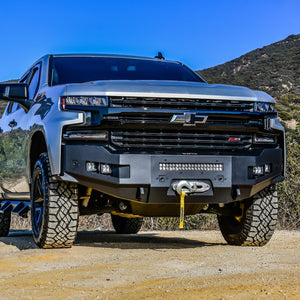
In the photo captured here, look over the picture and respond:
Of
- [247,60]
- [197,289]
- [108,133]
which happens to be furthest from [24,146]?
[247,60]

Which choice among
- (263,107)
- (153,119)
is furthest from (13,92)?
(263,107)

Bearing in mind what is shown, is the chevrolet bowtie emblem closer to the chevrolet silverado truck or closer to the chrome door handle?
the chevrolet silverado truck

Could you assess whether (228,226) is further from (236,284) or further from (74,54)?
(236,284)

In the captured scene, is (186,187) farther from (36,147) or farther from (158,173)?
(36,147)

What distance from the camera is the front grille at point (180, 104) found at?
5.70 m

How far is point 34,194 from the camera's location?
6.51 m

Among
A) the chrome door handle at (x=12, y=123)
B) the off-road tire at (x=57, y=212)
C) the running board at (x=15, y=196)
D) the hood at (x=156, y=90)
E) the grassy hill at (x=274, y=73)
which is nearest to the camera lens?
the hood at (x=156, y=90)

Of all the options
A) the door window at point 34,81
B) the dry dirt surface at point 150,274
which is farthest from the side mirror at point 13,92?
the dry dirt surface at point 150,274

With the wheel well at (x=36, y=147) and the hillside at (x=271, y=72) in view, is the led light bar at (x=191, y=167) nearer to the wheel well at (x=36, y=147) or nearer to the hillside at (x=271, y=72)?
the wheel well at (x=36, y=147)

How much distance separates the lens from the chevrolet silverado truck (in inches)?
222

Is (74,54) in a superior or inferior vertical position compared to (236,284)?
superior

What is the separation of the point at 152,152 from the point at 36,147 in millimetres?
1660

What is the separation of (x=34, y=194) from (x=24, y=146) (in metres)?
0.82

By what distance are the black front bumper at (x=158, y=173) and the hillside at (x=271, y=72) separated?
30.5 meters
